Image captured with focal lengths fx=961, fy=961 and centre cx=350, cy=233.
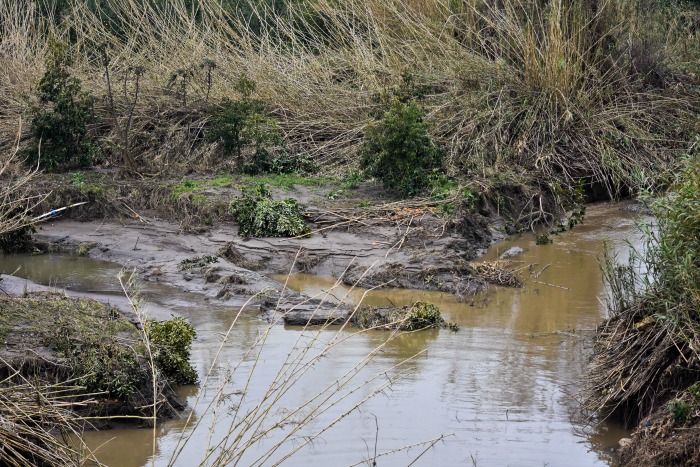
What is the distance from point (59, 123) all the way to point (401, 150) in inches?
183

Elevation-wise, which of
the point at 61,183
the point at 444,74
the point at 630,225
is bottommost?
the point at 61,183

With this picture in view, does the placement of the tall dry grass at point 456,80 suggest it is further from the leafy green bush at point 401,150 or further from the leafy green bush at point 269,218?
the leafy green bush at point 269,218

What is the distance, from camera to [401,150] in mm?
11242

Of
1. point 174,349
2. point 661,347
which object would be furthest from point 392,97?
point 661,347

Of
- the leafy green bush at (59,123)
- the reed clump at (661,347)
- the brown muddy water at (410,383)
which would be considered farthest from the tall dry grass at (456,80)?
the reed clump at (661,347)

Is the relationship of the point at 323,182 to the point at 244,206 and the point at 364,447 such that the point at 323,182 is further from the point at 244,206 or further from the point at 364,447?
the point at 364,447

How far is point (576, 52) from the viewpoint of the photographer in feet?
43.1

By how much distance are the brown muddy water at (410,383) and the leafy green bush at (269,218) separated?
964mm

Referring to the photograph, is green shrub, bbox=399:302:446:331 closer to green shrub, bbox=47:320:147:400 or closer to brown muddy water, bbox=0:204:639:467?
brown muddy water, bbox=0:204:639:467

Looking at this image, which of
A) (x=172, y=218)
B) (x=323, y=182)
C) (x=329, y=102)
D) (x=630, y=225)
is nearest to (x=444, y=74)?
(x=329, y=102)

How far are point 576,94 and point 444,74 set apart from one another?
6.22ft

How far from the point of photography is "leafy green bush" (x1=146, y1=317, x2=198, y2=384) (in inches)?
249

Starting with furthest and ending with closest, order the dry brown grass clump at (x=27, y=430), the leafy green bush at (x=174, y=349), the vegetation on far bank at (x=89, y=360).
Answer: the leafy green bush at (x=174, y=349) < the vegetation on far bank at (x=89, y=360) < the dry brown grass clump at (x=27, y=430)

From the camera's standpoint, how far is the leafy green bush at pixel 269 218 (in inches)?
407
